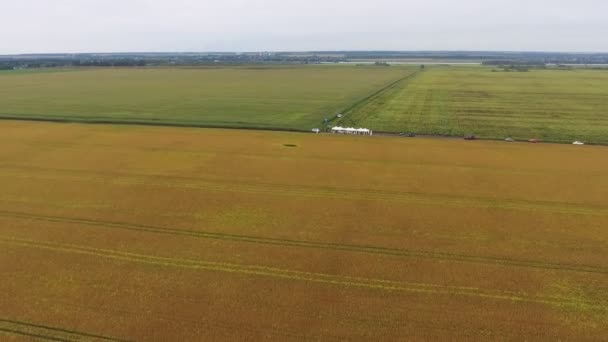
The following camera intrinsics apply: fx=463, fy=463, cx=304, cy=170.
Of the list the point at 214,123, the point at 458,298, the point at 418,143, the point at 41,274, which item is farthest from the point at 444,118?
the point at 41,274

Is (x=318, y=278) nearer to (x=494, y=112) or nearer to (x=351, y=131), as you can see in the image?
(x=351, y=131)

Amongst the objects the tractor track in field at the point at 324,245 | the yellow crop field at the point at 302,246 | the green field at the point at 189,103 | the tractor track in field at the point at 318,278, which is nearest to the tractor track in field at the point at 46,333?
the yellow crop field at the point at 302,246

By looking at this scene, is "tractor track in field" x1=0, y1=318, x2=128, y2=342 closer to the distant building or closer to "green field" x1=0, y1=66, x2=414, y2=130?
the distant building

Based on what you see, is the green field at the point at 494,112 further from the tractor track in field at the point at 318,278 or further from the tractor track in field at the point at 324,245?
the tractor track in field at the point at 318,278

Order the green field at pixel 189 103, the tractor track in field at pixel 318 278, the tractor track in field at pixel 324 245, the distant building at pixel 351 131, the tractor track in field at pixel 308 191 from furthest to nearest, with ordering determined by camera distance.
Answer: the green field at pixel 189 103 < the distant building at pixel 351 131 < the tractor track in field at pixel 308 191 < the tractor track in field at pixel 324 245 < the tractor track in field at pixel 318 278

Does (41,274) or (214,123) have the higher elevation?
(214,123)

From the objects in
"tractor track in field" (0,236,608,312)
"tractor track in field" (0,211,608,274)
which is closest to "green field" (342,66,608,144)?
"tractor track in field" (0,211,608,274)

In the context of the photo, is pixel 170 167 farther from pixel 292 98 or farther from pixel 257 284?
pixel 292 98
